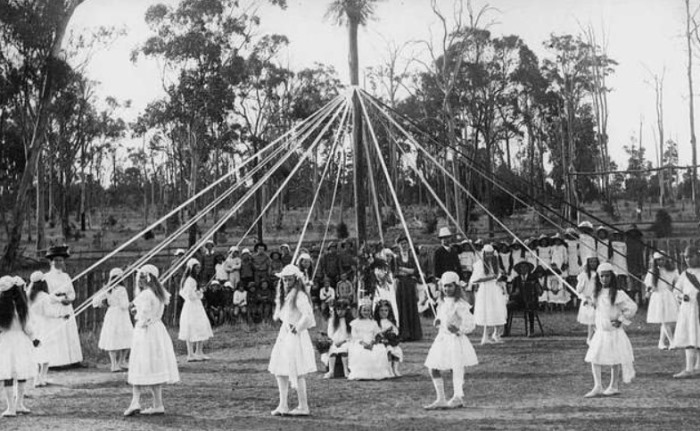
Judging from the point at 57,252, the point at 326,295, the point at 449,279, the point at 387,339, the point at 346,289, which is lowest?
the point at 387,339

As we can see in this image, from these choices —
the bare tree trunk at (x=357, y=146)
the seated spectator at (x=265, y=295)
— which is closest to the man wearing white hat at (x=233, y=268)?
the seated spectator at (x=265, y=295)

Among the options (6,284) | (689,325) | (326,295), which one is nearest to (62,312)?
(6,284)

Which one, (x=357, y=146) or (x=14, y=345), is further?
(x=357, y=146)

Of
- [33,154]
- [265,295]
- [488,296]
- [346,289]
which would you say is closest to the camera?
[346,289]

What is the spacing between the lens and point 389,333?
9.95 metres

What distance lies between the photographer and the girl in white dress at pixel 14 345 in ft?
25.6

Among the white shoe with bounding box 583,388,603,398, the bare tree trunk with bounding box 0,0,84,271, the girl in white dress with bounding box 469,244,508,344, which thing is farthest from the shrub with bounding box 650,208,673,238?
the white shoe with bounding box 583,388,603,398

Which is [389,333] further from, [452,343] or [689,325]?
[689,325]

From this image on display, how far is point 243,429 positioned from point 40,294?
4.34m

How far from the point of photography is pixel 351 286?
37.9 ft

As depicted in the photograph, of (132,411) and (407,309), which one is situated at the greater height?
(407,309)

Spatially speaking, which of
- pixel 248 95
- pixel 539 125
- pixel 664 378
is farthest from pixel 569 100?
pixel 664 378

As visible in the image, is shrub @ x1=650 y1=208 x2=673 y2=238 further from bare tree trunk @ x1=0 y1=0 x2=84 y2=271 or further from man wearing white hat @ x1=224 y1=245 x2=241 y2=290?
bare tree trunk @ x1=0 y1=0 x2=84 y2=271

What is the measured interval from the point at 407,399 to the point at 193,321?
181 inches
